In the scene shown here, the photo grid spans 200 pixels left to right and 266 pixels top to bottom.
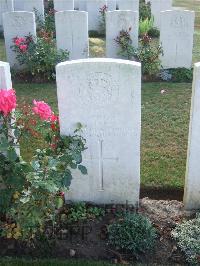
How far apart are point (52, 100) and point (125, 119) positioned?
3409mm

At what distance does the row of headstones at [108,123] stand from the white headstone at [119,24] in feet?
15.0

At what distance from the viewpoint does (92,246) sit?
12.5 ft

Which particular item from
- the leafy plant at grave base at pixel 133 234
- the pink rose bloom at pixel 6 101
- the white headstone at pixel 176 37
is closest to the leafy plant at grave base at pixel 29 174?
the pink rose bloom at pixel 6 101

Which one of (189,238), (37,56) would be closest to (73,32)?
(37,56)

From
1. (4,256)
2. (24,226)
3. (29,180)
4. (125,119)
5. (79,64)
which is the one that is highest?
(79,64)

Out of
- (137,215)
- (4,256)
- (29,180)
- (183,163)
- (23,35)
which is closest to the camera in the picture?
(29,180)

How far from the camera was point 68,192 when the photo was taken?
14.2ft

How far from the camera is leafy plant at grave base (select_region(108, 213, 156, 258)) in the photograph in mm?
3699

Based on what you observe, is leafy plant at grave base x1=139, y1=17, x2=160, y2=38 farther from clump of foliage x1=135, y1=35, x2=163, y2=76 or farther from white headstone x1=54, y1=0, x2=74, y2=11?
clump of foliage x1=135, y1=35, x2=163, y2=76

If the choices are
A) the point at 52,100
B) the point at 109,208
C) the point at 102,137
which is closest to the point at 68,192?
the point at 109,208

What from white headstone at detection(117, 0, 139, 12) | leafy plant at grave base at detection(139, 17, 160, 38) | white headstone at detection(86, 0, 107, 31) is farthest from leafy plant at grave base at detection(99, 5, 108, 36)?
leafy plant at grave base at detection(139, 17, 160, 38)

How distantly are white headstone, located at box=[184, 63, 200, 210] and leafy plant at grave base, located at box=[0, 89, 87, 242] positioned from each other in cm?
109

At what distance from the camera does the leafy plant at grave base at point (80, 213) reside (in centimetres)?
400

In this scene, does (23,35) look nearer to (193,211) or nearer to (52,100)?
(52,100)
